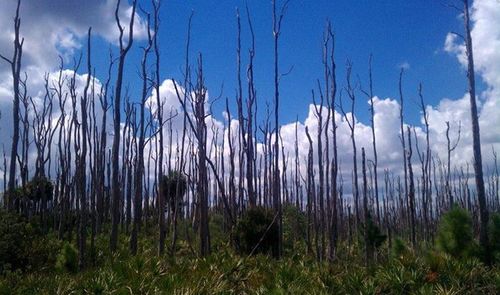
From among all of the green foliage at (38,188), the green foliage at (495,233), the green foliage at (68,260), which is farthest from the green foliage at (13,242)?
the green foliage at (495,233)

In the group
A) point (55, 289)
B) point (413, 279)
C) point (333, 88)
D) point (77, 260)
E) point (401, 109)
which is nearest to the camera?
point (55, 289)

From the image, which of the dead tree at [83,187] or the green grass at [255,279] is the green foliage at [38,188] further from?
the green grass at [255,279]

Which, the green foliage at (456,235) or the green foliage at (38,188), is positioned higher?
the green foliage at (38,188)

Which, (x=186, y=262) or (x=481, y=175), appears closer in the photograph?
(x=186, y=262)

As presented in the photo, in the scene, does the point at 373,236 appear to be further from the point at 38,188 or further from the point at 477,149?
the point at 38,188

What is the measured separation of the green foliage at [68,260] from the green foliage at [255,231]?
459 centimetres

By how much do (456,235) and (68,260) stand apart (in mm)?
10874

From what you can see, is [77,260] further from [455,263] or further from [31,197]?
[31,197]

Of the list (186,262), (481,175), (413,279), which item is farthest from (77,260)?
(481,175)

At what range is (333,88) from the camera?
780 inches

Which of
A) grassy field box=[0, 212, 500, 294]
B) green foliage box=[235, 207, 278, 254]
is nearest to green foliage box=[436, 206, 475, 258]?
grassy field box=[0, 212, 500, 294]

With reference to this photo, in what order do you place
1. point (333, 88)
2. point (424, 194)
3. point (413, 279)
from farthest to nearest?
1. point (424, 194)
2. point (333, 88)
3. point (413, 279)

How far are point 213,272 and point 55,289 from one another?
9.70 feet

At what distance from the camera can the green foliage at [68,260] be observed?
544 inches
